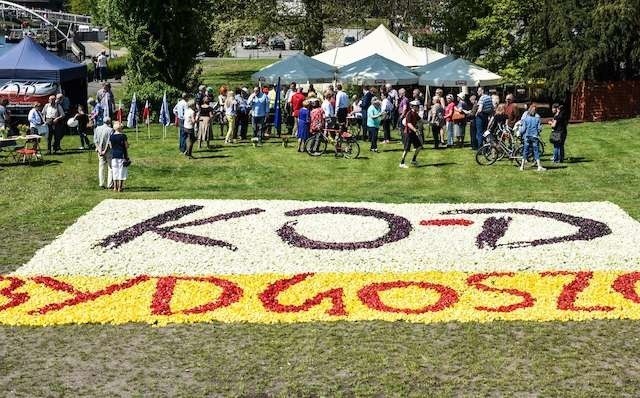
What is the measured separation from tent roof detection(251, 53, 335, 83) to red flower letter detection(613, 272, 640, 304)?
23263mm

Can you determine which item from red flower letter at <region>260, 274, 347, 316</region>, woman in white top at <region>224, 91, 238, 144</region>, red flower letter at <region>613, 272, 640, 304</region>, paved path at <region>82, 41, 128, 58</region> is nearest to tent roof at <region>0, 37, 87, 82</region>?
woman in white top at <region>224, 91, 238, 144</region>

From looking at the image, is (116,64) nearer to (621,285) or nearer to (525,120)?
(525,120)

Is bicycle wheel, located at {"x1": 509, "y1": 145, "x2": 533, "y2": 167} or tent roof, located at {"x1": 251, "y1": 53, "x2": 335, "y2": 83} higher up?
tent roof, located at {"x1": 251, "y1": 53, "x2": 335, "y2": 83}

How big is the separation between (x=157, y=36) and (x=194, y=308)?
2756 centimetres

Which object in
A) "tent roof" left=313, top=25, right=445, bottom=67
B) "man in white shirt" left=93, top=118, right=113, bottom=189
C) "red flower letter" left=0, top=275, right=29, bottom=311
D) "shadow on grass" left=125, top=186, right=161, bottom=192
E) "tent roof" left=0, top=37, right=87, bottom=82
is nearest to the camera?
"red flower letter" left=0, top=275, right=29, bottom=311

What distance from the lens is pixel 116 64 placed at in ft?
212

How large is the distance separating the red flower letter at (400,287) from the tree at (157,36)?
26.1 meters

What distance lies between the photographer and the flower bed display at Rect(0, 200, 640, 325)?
47.2 feet

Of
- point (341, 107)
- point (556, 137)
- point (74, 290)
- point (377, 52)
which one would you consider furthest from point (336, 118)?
point (74, 290)

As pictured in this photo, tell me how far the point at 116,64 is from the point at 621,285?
179 ft

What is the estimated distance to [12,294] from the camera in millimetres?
15234

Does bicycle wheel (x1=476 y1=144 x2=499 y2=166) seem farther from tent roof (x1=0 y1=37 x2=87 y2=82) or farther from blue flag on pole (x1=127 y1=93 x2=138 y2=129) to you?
tent roof (x1=0 y1=37 x2=87 y2=82)

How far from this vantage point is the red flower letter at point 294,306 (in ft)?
47.3

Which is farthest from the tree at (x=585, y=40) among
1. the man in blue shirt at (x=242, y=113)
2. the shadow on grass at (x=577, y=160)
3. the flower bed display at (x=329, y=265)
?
the flower bed display at (x=329, y=265)
